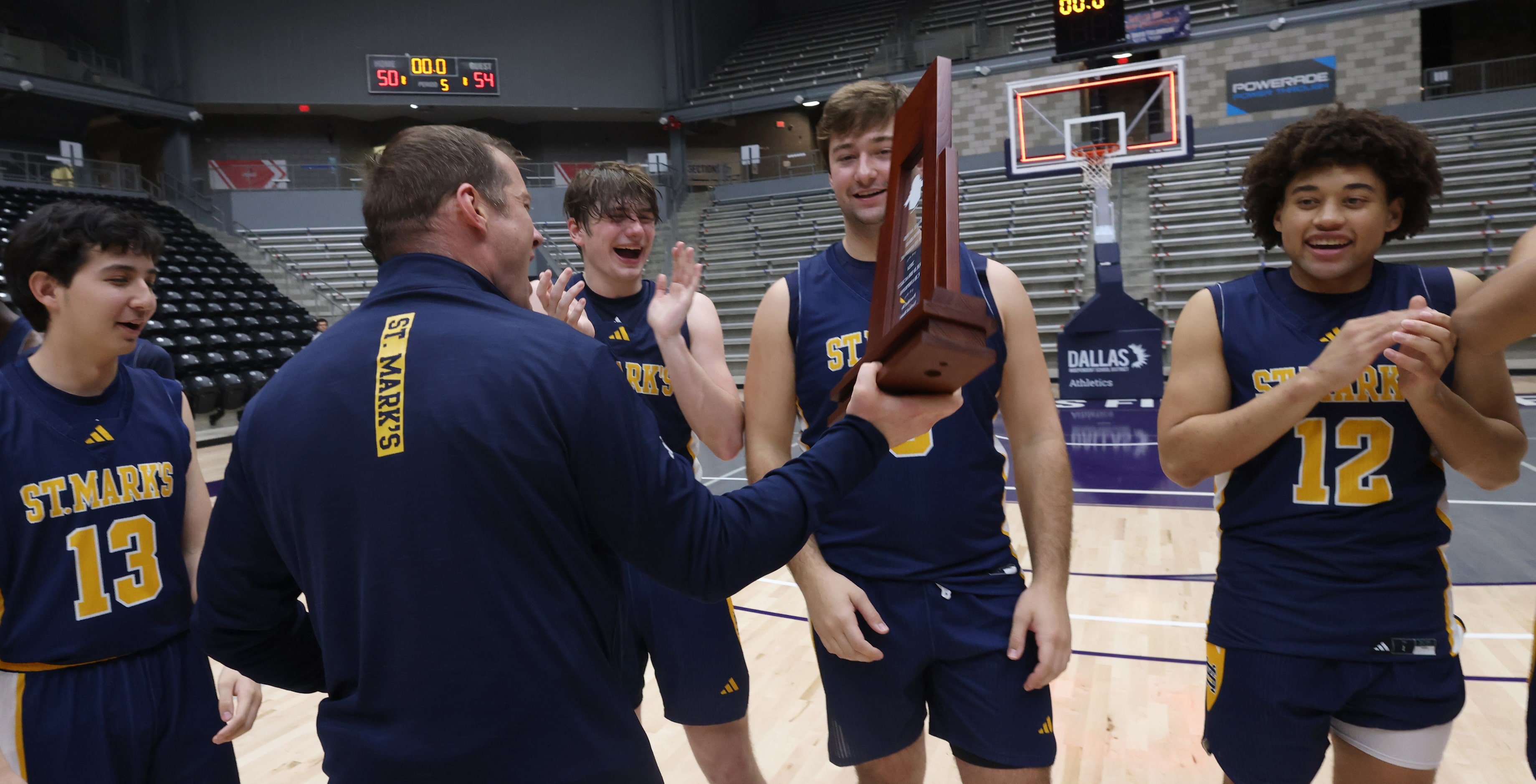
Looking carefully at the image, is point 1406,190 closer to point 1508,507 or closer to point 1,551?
point 1,551

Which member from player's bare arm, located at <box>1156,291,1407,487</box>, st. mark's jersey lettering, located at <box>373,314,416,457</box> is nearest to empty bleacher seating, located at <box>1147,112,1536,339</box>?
player's bare arm, located at <box>1156,291,1407,487</box>

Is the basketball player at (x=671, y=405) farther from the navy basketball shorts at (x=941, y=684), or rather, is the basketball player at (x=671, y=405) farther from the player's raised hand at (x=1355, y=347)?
the player's raised hand at (x=1355, y=347)

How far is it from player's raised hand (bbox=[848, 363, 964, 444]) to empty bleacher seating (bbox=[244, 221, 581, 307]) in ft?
52.6

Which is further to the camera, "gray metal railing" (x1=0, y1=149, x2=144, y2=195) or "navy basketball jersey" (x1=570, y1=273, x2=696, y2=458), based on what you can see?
"gray metal railing" (x1=0, y1=149, x2=144, y2=195)

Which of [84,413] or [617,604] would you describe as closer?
[617,604]

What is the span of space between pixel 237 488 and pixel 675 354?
110cm

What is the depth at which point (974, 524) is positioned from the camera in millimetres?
1986

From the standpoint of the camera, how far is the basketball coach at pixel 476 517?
122cm

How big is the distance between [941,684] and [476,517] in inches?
44.9

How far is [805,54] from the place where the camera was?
21.7m

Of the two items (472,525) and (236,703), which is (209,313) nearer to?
(236,703)

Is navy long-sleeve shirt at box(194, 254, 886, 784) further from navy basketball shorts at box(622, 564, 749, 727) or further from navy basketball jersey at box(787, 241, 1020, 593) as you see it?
navy basketball shorts at box(622, 564, 749, 727)

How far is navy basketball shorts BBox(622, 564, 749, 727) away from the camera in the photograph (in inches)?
98.6

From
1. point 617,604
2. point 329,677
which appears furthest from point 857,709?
point 329,677
